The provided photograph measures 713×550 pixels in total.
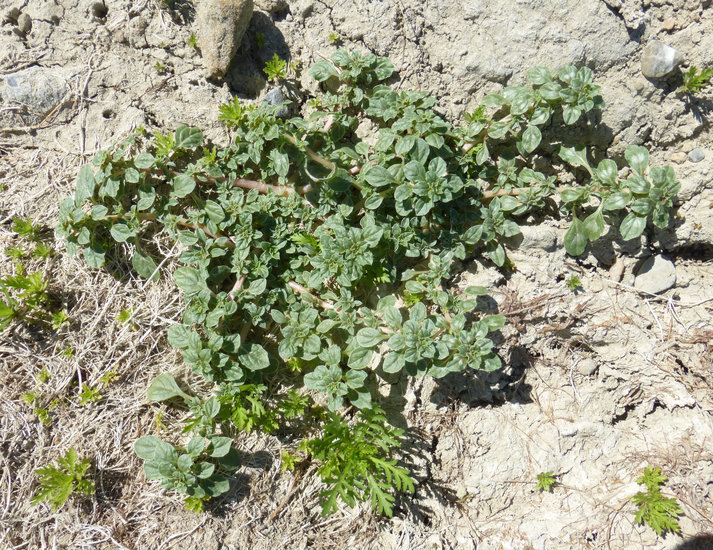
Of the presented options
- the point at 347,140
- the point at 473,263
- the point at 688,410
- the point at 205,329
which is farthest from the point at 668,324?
the point at 205,329

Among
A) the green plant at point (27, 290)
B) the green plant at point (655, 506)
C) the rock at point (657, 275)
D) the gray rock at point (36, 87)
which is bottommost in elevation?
the green plant at point (655, 506)

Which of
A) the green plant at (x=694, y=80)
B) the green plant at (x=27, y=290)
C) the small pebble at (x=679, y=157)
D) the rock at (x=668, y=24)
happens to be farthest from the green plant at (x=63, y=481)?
the rock at (x=668, y=24)

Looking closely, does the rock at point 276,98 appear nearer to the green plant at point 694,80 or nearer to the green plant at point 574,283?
the green plant at point 574,283

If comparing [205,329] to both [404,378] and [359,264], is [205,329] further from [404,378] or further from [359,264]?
[404,378]

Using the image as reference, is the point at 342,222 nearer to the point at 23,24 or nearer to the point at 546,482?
the point at 546,482

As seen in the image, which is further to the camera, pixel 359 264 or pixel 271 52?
pixel 271 52

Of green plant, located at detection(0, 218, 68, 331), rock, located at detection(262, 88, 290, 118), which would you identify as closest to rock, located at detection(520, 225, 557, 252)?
rock, located at detection(262, 88, 290, 118)
